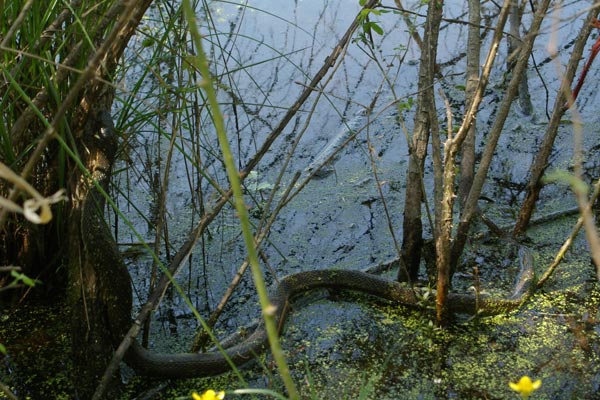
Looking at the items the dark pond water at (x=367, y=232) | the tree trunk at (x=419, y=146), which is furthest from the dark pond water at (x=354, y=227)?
the tree trunk at (x=419, y=146)

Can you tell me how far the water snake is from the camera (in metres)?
2.56

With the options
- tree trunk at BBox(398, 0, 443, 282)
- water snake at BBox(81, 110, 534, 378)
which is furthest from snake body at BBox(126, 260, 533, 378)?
tree trunk at BBox(398, 0, 443, 282)

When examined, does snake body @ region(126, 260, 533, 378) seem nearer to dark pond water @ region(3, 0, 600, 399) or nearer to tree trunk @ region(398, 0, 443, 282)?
dark pond water @ region(3, 0, 600, 399)

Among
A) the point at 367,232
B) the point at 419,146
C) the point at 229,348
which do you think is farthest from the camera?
the point at 367,232

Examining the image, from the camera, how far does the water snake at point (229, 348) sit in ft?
8.39

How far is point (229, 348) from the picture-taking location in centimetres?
295

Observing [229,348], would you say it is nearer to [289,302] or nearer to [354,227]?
[289,302]

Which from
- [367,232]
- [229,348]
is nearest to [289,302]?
[229,348]

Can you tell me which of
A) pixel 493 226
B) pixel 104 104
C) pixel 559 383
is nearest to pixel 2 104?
pixel 104 104

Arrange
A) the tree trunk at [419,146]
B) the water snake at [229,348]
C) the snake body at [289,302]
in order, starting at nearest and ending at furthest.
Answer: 1. the water snake at [229,348]
2. the snake body at [289,302]
3. the tree trunk at [419,146]

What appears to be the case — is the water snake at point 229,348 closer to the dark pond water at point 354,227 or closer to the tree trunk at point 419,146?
the dark pond water at point 354,227

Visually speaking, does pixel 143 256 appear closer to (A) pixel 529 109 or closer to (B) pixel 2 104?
(B) pixel 2 104

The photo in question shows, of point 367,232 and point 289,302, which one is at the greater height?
point 367,232

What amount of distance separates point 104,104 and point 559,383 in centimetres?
201
